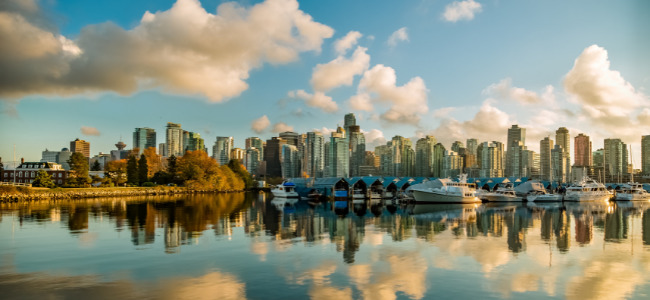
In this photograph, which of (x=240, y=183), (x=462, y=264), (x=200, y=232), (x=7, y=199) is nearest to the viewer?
(x=462, y=264)

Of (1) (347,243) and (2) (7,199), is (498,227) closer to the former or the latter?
(1) (347,243)

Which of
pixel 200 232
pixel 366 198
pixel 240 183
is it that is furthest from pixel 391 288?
pixel 240 183

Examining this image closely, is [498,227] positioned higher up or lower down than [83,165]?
lower down

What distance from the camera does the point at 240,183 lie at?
142 metres

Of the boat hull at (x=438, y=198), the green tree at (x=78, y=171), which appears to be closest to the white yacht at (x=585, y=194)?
the boat hull at (x=438, y=198)

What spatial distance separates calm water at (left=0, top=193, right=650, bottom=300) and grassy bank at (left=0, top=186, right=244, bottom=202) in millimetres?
44966

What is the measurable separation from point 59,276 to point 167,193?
334 ft

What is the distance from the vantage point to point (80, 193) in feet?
296

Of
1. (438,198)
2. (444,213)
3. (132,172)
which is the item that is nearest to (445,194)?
(438,198)

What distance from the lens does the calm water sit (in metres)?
17.0

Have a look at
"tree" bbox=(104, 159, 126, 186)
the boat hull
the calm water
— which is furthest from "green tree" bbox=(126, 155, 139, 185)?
the boat hull

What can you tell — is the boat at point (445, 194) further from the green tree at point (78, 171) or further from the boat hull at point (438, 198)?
the green tree at point (78, 171)

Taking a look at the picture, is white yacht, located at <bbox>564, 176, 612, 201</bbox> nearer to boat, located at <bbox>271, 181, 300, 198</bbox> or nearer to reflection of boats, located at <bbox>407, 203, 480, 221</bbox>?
reflection of boats, located at <bbox>407, 203, 480, 221</bbox>

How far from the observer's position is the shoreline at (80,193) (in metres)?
74.6
